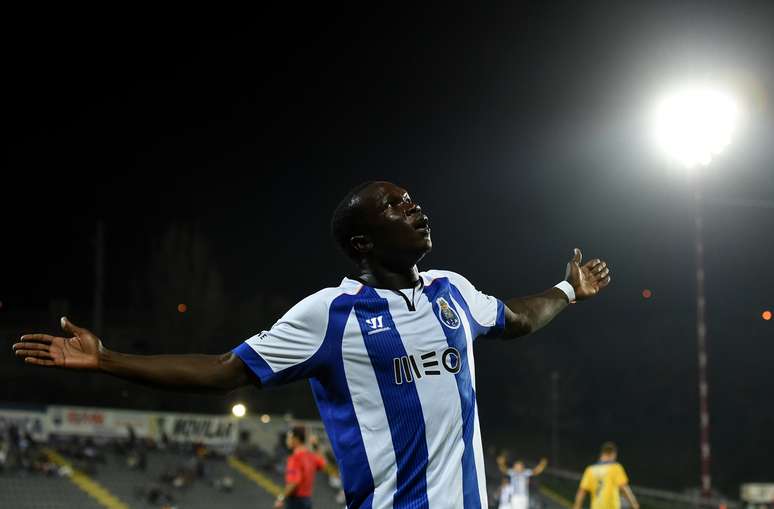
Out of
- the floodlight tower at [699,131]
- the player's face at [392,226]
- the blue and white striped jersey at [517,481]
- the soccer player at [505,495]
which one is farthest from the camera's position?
the floodlight tower at [699,131]

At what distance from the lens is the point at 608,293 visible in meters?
45.1

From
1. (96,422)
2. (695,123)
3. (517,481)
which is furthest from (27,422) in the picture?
(695,123)

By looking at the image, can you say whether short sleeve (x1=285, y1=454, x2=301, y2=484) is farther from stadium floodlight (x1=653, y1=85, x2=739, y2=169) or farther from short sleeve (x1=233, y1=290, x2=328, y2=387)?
stadium floodlight (x1=653, y1=85, x2=739, y2=169)

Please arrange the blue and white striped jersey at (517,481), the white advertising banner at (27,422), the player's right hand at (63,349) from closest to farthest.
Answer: the player's right hand at (63,349) → the blue and white striped jersey at (517,481) → the white advertising banner at (27,422)

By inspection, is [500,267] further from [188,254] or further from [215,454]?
[215,454]

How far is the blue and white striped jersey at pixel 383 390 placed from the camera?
117 inches

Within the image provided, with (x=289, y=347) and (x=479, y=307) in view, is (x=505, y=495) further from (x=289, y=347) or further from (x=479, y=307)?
(x=289, y=347)

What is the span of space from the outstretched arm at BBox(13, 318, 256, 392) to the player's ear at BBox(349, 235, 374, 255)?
487mm

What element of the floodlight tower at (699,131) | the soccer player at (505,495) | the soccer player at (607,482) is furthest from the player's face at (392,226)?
the floodlight tower at (699,131)

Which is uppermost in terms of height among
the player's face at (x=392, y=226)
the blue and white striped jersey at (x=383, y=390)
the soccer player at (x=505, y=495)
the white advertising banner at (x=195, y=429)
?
the player's face at (x=392, y=226)

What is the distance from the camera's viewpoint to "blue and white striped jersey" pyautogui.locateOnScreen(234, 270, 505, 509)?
2.97 meters

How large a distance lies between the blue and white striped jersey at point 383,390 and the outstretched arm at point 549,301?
1.68 feet

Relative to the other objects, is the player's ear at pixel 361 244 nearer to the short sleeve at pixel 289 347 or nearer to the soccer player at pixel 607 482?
the short sleeve at pixel 289 347

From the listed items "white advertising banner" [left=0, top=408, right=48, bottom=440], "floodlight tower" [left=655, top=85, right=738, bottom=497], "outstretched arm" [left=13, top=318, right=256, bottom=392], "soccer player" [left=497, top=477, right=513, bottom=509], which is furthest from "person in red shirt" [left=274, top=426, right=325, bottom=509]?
"white advertising banner" [left=0, top=408, right=48, bottom=440]
